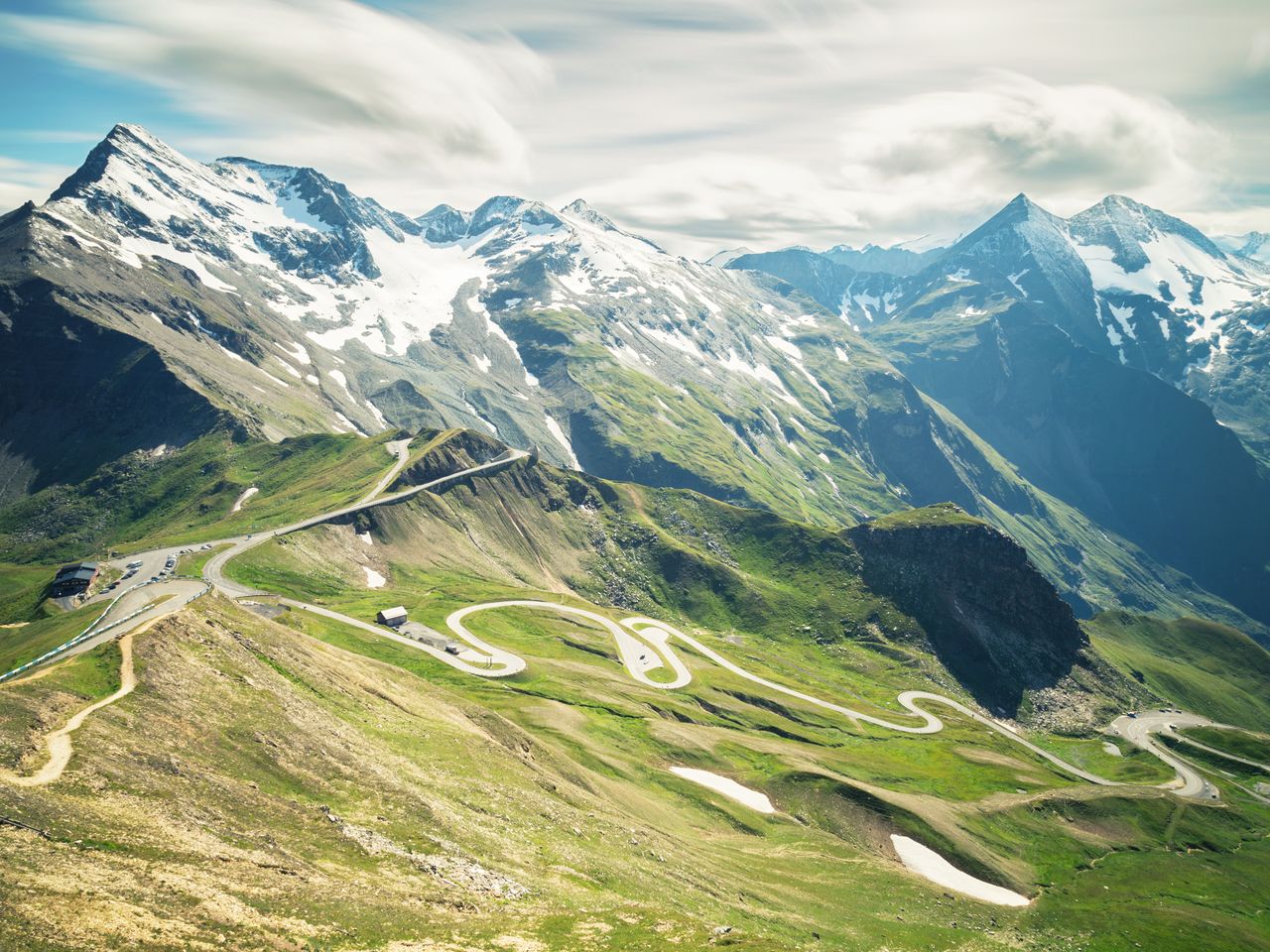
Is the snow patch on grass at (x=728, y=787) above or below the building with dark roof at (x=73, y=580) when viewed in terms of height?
below

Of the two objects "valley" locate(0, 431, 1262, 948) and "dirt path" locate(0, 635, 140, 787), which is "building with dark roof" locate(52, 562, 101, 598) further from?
"dirt path" locate(0, 635, 140, 787)

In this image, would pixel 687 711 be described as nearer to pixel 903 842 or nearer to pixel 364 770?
pixel 903 842

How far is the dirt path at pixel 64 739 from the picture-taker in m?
45.1

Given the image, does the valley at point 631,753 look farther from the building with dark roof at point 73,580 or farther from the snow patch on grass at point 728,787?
the building with dark roof at point 73,580

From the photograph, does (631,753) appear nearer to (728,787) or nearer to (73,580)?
(728,787)

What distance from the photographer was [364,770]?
212ft

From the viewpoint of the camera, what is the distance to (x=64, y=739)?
51125mm

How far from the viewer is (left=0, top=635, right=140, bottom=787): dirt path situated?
45094 mm

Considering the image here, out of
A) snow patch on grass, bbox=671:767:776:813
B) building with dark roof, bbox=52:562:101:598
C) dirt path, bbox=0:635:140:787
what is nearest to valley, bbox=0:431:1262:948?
dirt path, bbox=0:635:140:787

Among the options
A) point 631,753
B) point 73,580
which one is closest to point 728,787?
point 631,753

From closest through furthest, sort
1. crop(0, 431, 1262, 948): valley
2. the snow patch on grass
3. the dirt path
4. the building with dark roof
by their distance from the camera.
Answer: the dirt path, crop(0, 431, 1262, 948): valley, the snow patch on grass, the building with dark roof

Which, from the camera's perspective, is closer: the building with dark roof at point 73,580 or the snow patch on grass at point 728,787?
the snow patch on grass at point 728,787

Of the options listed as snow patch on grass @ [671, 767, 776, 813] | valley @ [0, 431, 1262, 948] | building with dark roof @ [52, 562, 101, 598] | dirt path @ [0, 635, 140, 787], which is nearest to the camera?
dirt path @ [0, 635, 140, 787]

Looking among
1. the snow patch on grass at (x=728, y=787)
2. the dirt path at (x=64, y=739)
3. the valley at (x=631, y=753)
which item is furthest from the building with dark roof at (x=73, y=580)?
the snow patch on grass at (x=728, y=787)
